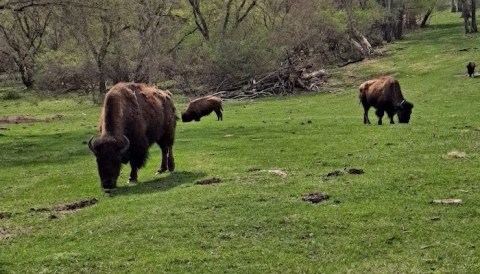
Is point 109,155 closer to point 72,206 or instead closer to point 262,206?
point 72,206

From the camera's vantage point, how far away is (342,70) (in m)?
48.7

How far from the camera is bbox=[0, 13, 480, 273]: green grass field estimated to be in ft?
27.5

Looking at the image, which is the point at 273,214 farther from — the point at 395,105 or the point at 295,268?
the point at 395,105

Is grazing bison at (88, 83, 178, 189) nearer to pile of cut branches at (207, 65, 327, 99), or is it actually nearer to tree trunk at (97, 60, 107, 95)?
pile of cut branches at (207, 65, 327, 99)

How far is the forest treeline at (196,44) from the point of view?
4456 cm

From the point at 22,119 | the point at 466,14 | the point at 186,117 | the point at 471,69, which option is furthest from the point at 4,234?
the point at 466,14

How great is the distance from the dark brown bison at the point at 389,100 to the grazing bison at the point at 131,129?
10.3m

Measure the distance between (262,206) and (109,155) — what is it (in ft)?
12.3

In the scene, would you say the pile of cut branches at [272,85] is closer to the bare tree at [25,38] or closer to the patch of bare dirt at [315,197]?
the bare tree at [25,38]

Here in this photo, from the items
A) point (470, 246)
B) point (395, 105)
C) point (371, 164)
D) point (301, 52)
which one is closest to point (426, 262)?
point (470, 246)

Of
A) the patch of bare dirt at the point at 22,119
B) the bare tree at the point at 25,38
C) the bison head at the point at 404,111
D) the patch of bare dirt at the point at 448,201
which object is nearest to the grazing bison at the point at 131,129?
the patch of bare dirt at the point at 448,201

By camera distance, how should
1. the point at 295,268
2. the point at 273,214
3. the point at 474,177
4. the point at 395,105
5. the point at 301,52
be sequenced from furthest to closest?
the point at 301,52 → the point at 395,105 → the point at 474,177 → the point at 273,214 → the point at 295,268

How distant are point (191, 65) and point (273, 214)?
3837cm

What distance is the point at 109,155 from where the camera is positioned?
1287 centimetres
